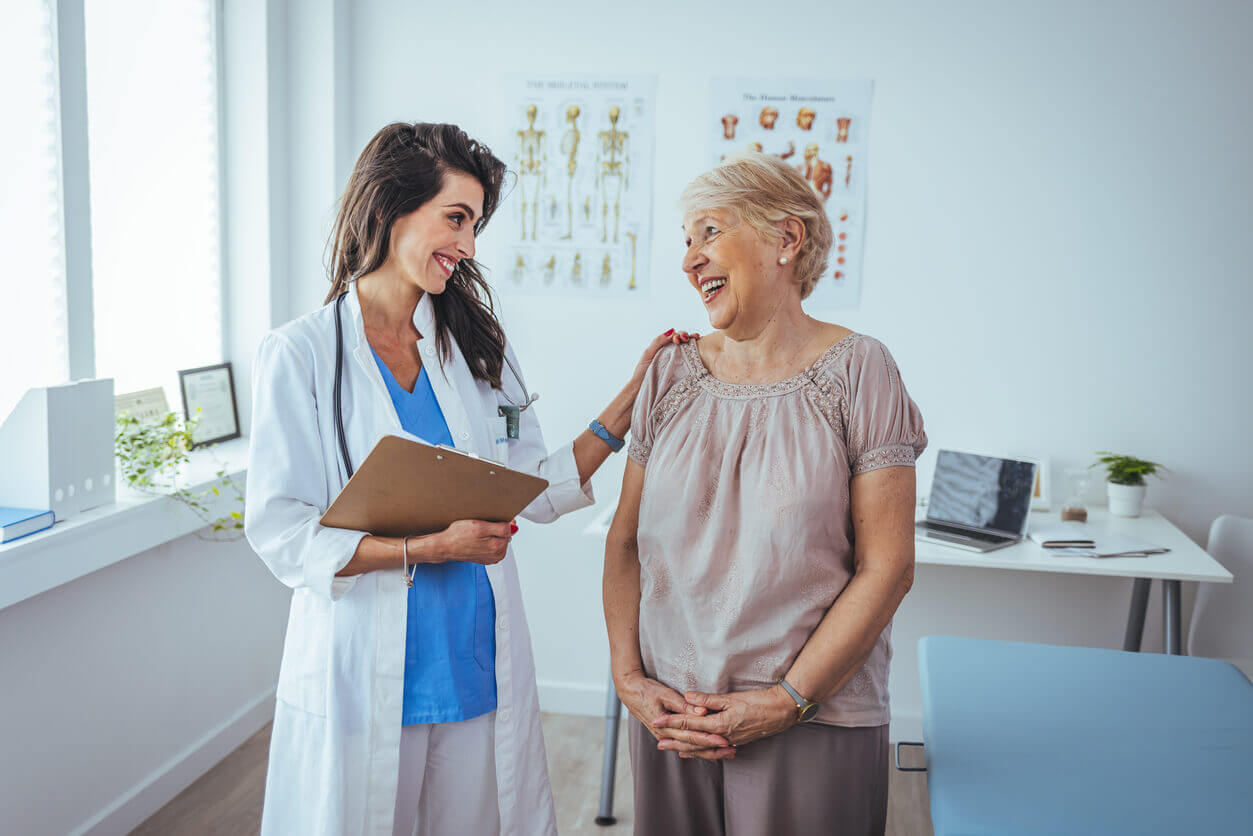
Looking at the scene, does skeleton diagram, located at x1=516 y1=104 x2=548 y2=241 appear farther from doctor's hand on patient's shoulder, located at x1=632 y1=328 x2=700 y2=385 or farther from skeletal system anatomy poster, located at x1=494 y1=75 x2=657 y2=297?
doctor's hand on patient's shoulder, located at x1=632 y1=328 x2=700 y2=385

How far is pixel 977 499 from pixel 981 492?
25mm

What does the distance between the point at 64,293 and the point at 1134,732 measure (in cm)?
242

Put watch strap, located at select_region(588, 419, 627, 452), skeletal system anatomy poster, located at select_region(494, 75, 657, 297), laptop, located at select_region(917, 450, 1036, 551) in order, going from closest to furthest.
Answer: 1. watch strap, located at select_region(588, 419, 627, 452)
2. laptop, located at select_region(917, 450, 1036, 551)
3. skeletal system anatomy poster, located at select_region(494, 75, 657, 297)

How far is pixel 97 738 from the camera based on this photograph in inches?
92.4

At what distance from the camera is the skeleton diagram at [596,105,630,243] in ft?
10.1

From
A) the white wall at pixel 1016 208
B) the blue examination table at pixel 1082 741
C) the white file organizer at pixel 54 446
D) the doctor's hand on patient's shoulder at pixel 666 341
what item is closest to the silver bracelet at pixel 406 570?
the doctor's hand on patient's shoulder at pixel 666 341

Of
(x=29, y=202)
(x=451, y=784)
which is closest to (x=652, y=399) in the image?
(x=451, y=784)

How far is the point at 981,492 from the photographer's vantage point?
110 inches

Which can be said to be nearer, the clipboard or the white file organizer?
the clipboard

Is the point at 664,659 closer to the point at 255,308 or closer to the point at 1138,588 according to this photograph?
the point at 1138,588

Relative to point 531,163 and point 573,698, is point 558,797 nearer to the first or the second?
point 573,698

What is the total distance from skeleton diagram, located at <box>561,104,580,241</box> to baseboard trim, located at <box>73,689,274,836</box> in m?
1.85

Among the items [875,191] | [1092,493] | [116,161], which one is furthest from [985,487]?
[116,161]

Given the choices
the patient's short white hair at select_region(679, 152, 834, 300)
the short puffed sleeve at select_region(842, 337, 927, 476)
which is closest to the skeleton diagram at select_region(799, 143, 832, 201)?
the patient's short white hair at select_region(679, 152, 834, 300)
